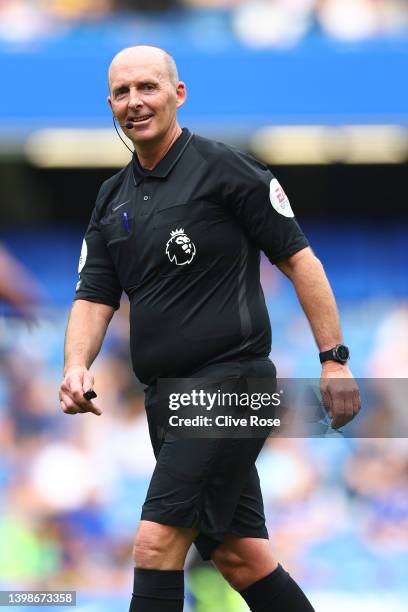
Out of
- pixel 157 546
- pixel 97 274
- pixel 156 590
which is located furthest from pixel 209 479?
pixel 97 274

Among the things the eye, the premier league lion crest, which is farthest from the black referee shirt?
the eye

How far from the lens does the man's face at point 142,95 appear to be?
396 cm

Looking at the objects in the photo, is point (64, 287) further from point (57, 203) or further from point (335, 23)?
point (335, 23)

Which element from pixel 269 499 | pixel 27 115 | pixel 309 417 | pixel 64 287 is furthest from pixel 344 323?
pixel 309 417

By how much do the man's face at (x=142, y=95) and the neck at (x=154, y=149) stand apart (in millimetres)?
23

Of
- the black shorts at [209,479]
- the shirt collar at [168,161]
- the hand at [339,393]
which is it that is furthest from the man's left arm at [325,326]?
the shirt collar at [168,161]

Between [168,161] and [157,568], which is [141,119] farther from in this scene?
[157,568]

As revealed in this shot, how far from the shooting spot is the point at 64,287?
336 inches

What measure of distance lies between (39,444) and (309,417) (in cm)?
425

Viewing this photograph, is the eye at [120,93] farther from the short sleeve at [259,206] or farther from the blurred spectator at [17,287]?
the blurred spectator at [17,287]

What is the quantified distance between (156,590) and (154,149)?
1313mm

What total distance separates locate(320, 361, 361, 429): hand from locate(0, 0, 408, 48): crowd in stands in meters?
4.34

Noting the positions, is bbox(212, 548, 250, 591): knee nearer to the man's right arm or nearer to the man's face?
the man's right arm

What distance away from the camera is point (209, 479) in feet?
12.5
